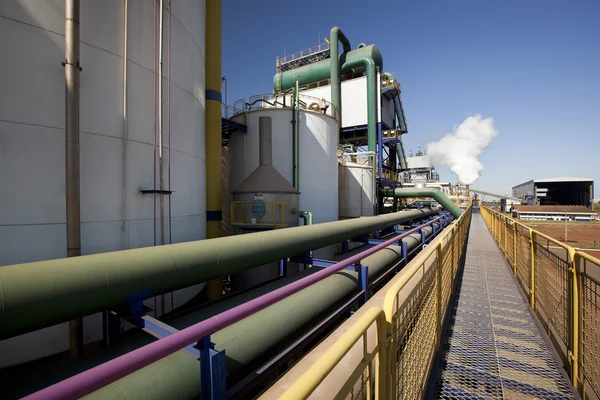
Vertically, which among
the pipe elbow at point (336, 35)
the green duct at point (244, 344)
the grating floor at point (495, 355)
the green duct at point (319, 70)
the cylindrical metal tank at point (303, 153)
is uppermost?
the pipe elbow at point (336, 35)

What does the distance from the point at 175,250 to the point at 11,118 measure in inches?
132

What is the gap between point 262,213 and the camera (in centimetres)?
1048

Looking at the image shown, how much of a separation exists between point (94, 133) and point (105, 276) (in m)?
3.45

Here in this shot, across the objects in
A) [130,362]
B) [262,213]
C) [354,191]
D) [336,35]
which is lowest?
[130,362]

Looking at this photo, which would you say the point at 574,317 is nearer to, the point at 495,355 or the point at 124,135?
the point at 495,355

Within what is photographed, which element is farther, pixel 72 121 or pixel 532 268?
pixel 532 268

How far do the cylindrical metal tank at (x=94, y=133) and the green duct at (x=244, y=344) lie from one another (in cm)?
266

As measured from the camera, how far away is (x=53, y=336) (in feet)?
15.5

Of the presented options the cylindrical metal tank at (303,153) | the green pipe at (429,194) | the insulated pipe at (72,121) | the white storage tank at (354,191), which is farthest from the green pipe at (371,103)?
the insulated pipe at (72,121)

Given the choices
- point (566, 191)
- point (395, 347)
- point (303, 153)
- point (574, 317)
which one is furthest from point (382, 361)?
point (566, 191)

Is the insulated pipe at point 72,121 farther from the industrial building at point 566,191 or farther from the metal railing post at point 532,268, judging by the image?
the industrial building at point 566,191

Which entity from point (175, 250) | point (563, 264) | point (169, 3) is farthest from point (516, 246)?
point (169, 3)

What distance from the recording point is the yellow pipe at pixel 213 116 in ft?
30.6

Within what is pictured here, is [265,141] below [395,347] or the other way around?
the other way around
